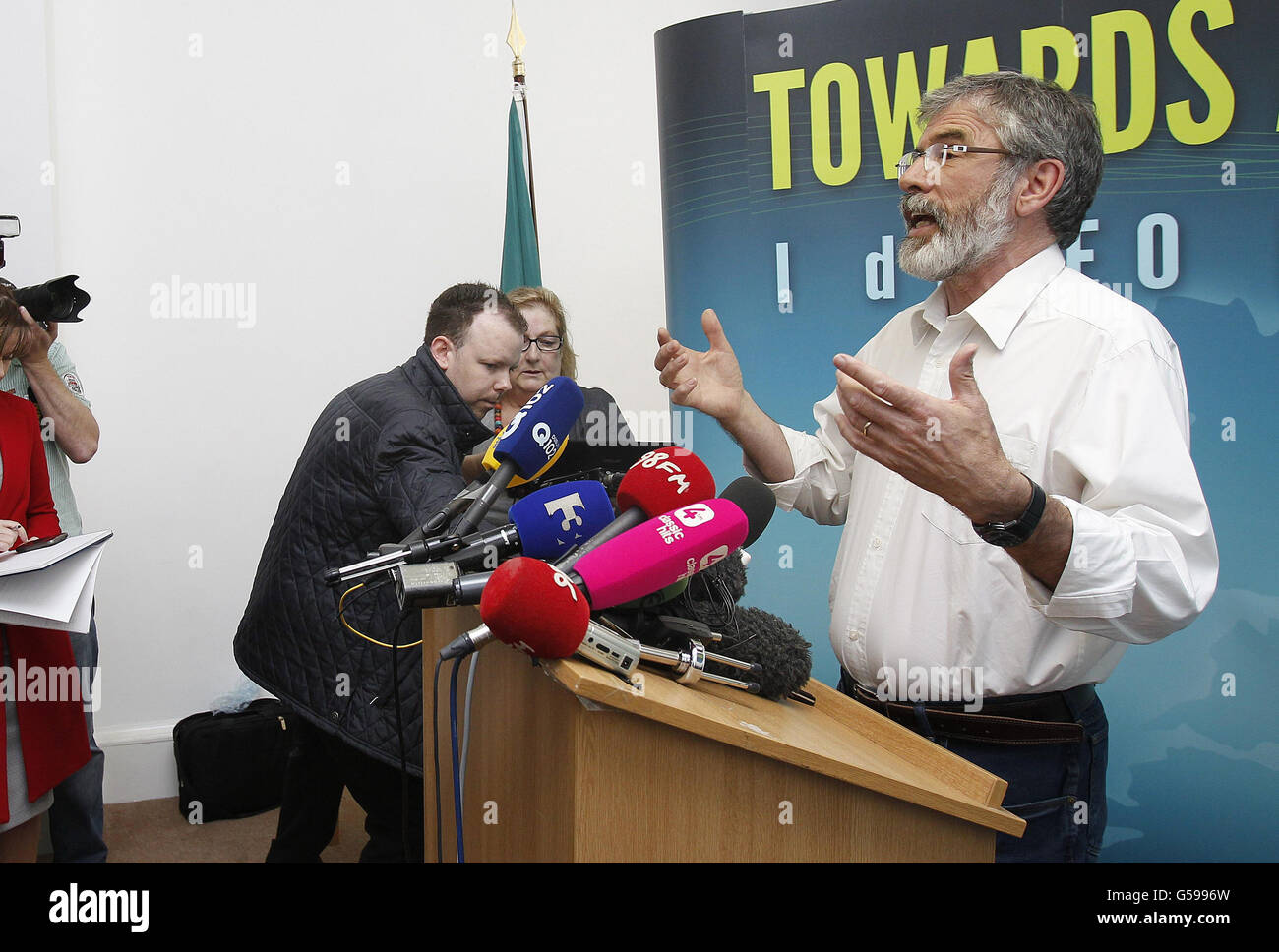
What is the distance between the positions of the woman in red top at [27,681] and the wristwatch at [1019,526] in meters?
1.94

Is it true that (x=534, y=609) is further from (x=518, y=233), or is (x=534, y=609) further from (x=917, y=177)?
(x=518, y=233)

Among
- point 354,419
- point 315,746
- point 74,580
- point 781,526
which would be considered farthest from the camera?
point 781,526

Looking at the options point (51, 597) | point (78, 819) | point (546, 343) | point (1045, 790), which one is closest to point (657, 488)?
point (1045, 790)

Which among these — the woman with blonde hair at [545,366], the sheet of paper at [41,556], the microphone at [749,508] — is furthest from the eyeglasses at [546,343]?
the microphone at [749,508]

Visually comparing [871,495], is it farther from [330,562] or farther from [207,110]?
[207,110]

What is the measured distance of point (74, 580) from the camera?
6.31 ft

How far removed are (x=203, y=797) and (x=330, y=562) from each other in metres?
1.86

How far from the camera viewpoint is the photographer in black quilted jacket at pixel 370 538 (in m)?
1.97

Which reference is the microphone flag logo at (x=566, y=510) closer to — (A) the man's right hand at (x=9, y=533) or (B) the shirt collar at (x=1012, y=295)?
(B) the shirt collar at (x=1012, y=295)

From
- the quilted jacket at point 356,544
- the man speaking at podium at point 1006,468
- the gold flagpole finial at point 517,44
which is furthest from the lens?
the gold flagpole finial at point 517,44

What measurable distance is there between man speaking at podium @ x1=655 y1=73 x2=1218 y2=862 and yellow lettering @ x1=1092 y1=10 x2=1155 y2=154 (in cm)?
118

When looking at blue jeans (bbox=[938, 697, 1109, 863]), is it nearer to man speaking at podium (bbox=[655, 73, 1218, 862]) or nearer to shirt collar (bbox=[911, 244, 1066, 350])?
man speaking at podium (bbox=[655, 73, 1218, 862])

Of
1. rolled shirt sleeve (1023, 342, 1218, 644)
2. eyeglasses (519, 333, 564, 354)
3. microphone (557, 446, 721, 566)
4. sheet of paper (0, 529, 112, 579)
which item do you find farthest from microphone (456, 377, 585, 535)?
eyeglasses (519, 333, 564, 354)
